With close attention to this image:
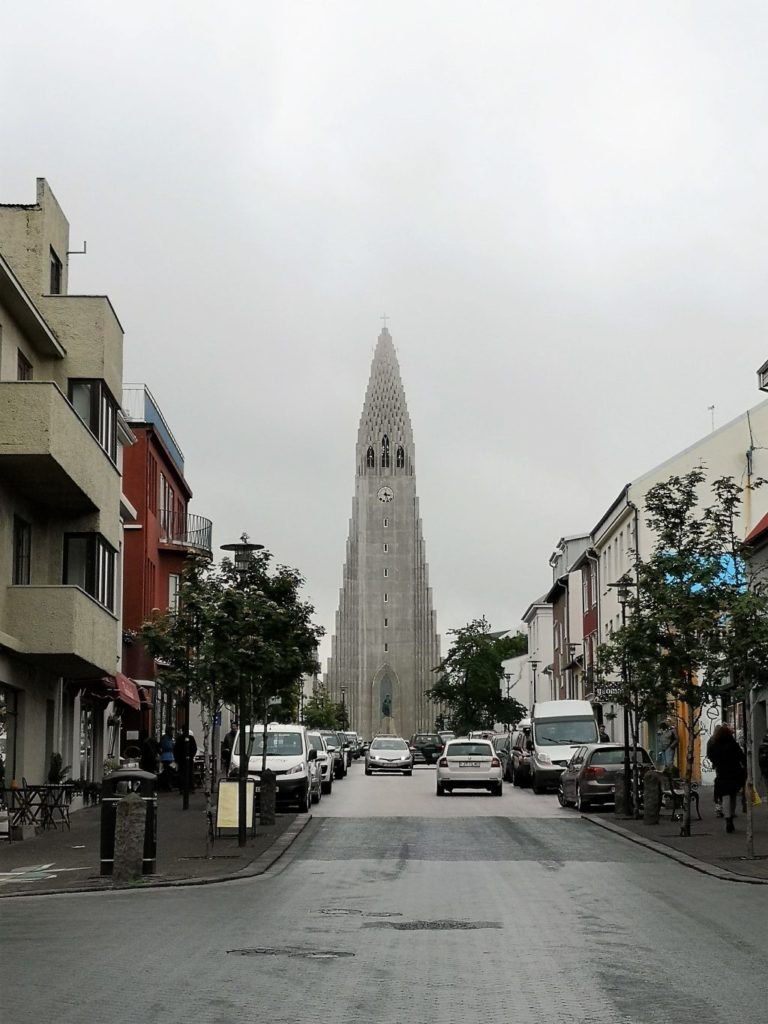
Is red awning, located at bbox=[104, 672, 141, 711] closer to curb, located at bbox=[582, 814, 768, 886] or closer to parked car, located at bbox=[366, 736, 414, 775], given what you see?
curb, located at bbox=[582, 814, 768, 886]

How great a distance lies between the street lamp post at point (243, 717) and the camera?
2370 cm

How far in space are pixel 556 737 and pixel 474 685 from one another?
50.3 meters

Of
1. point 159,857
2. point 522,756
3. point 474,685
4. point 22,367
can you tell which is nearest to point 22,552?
point 22,367

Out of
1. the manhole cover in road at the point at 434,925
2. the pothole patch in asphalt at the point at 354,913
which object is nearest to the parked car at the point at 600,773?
the pothole patch in asphalt at the point at 354,913

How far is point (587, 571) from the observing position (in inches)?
2869

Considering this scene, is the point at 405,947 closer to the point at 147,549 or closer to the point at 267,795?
the point at 267,795

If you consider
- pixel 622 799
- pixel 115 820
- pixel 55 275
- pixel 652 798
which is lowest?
pixel 622 799

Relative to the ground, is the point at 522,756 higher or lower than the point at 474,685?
lower

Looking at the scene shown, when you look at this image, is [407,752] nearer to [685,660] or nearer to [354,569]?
[685,660]

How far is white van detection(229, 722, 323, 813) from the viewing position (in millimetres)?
33438

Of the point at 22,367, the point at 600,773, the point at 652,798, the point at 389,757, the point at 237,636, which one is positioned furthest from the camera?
the point at 389,757

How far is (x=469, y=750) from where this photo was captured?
4391 cm

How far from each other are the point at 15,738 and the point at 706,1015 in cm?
2181

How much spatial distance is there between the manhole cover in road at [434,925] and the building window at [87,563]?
18424 mm
